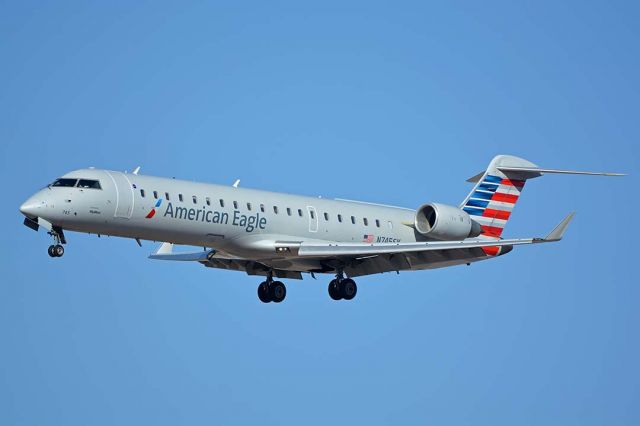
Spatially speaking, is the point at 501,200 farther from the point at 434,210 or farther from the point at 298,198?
the point at 298,198

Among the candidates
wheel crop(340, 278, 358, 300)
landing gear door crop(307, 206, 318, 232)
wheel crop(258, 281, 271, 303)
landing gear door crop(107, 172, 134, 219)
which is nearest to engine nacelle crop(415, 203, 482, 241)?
wheel crop(340, 278, 358, 300)

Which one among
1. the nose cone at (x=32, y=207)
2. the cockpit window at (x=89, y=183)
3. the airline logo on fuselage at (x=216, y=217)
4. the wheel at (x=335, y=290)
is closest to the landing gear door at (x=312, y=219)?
the airline logo on fuselage at (x=216, y=217)

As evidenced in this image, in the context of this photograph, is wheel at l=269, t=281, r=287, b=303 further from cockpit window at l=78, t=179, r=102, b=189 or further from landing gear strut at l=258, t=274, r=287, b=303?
cockpit window at l=78, t=179, r=102, b=189

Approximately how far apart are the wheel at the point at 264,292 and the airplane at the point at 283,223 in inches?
1.2

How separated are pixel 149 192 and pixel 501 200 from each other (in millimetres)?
12399

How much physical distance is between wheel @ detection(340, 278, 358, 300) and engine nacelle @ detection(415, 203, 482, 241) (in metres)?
2.91

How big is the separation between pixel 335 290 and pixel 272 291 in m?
2.30

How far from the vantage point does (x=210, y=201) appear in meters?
36.9

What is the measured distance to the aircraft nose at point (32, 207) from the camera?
113 ft

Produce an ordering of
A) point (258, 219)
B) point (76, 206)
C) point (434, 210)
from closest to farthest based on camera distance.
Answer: point (76, 206), point (258, 219), point (434, 210)

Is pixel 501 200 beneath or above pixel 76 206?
above

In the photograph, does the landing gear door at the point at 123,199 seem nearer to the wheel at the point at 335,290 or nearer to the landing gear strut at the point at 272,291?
the landing gear strut at the point at 272,291

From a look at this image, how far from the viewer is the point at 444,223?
40.3 m

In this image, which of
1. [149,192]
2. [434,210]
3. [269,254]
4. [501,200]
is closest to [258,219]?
[269,254]
